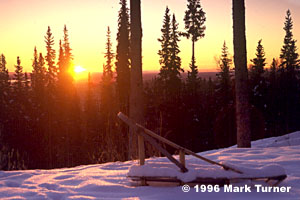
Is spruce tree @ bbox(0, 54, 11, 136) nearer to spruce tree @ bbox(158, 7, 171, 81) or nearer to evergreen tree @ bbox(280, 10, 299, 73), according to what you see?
spruce tree @ bbox(158, 7, 171, 81)

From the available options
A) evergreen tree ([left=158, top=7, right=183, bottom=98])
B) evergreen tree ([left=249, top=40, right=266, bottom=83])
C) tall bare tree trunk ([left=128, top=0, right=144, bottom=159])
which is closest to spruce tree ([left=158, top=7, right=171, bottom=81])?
evergreen tree ([left=158, top=7, right=183, bottom=98])

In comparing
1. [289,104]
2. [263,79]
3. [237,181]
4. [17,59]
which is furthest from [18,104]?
[237,181]

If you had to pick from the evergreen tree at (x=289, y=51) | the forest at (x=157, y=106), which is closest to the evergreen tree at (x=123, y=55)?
the forest at (x=157, y=106)

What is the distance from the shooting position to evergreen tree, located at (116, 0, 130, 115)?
1633 inches

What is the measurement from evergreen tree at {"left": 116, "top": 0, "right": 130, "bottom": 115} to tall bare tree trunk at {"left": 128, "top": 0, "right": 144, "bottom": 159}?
3190 centimetres

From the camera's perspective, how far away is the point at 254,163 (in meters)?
5.79

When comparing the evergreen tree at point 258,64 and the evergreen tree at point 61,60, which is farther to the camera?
the evergreen tree at point 61,60

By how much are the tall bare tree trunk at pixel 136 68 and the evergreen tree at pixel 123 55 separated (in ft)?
105

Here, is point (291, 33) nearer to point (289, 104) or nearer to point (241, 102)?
point (289, 104)

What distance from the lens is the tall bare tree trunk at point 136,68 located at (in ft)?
30.2

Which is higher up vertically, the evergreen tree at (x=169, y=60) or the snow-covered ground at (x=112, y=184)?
the evergreen tree at (x=169, y=60)

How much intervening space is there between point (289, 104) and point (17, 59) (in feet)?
140

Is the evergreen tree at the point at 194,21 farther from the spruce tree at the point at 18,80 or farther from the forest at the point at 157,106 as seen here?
the spruce tree at the point at 18,80

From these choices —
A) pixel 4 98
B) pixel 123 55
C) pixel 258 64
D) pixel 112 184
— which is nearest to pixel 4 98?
pixel 4 98
